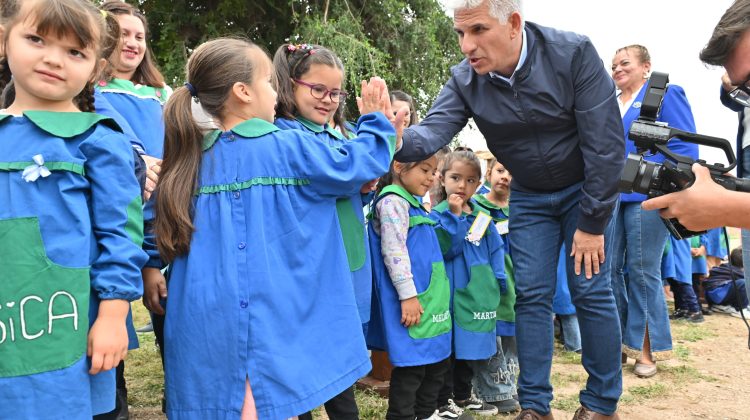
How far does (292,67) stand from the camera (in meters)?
2.86

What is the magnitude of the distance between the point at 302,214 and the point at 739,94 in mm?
1594

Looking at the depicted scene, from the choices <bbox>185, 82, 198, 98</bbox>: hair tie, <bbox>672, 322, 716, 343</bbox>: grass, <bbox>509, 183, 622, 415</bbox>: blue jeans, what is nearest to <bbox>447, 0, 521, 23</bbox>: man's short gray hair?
<bbox>509, 183, 622, 415</bbox>: blue jeans

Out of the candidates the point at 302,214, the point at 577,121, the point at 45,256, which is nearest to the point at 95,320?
the point at 45,256

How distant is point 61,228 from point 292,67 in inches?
56.2

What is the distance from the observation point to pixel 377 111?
7.57 feet

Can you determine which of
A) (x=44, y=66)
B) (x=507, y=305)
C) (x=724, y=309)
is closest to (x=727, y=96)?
(x=507, y=305)

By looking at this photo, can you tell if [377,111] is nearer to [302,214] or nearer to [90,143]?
[302,214]

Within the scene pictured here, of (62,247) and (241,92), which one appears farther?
(241,92)

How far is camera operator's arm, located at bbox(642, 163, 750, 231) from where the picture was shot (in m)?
1.88

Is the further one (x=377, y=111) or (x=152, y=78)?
(x=152, y=78)

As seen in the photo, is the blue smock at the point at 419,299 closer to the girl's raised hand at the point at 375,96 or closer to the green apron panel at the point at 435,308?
the green apron panel at the point at 435,308

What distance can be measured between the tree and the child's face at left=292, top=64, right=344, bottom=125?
22.1 feet

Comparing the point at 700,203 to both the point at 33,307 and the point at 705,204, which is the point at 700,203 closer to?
the point at 705,204

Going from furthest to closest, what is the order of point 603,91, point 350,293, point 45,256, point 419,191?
point 419,191
point 603,91
point 350,293
point 45,256
